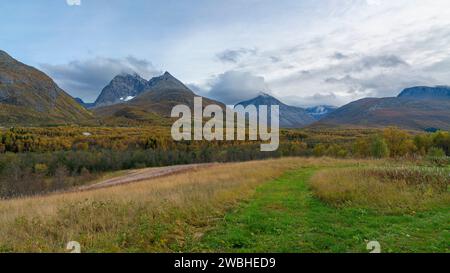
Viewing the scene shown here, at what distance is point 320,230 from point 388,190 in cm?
627

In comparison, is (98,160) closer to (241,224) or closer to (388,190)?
(388,190)

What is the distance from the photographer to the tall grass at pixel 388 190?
12.2 m

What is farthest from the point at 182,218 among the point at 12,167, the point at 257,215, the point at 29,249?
the point at 12,167

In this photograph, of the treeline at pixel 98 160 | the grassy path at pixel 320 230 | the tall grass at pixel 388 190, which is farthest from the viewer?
the treeline at pixel 98 160

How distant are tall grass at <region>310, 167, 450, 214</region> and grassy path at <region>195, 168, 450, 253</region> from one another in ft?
2.42

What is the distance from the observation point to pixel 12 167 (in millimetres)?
74375

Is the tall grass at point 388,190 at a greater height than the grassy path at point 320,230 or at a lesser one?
greater

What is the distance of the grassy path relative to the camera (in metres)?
7.64

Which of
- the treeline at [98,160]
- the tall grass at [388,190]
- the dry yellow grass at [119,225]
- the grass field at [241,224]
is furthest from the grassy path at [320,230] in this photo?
the treeline at [98,160]

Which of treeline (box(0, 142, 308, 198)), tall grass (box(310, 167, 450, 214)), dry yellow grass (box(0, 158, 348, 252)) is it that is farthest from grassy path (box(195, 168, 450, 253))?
treeline (box(0, 142, 308, 198))

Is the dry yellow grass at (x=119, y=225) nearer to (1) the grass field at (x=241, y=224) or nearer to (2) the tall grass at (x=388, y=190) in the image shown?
(1) the grass field at (x=241, y=224)

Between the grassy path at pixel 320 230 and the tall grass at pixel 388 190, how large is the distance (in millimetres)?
737

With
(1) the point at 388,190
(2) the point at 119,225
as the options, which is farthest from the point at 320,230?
(1) the point at 388,190

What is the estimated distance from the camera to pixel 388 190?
537 inches
